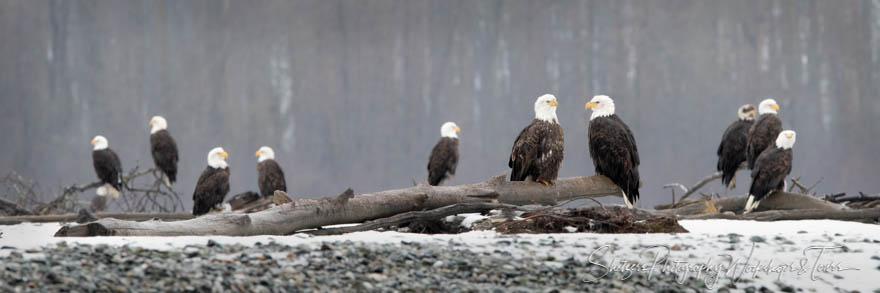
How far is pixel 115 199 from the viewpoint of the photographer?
31.5 ft

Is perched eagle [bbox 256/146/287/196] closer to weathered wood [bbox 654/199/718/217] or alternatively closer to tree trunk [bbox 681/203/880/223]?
weathered wood [bbox 654/199/718/217]

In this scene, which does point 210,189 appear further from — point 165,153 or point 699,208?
point 699,208

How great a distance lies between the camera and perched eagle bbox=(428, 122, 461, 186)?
9.40 m

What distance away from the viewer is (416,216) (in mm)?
4172

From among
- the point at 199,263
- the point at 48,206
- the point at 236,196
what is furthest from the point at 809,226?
the point at 48,206

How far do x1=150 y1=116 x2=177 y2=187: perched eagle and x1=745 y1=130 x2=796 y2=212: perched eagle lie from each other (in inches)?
262

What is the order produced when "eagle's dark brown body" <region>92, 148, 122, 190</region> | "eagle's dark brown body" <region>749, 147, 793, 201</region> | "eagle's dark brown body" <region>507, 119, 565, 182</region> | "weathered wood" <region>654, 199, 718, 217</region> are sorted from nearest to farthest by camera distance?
"eagle's dark brown body" <region>507, 119, 565, 182</region> → "weathered wood" <region>654, 199, 718, 217</region> → "eagle's dark brown body" <region>749, 147, 793, 201</region> → "eagle's dark brown body" <region>92, 148, 122, 190</region>

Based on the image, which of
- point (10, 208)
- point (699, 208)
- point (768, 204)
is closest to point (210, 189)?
point (10, 208)

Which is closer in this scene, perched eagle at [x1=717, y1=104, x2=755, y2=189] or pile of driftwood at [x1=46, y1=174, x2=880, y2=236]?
pile of driftwood at [x1=46, y1=174, x2=880, y2=236]

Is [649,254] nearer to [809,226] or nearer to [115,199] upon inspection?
[809,226]

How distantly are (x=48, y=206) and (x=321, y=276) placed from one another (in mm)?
6218

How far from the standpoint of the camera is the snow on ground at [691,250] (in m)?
3.19

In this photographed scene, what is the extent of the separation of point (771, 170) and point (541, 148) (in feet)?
7.16

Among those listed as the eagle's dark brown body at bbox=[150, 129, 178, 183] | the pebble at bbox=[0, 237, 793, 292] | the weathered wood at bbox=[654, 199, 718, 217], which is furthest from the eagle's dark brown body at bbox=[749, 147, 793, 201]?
the eagle's dark brown body at bbox=[150, 129, 178, 183]
